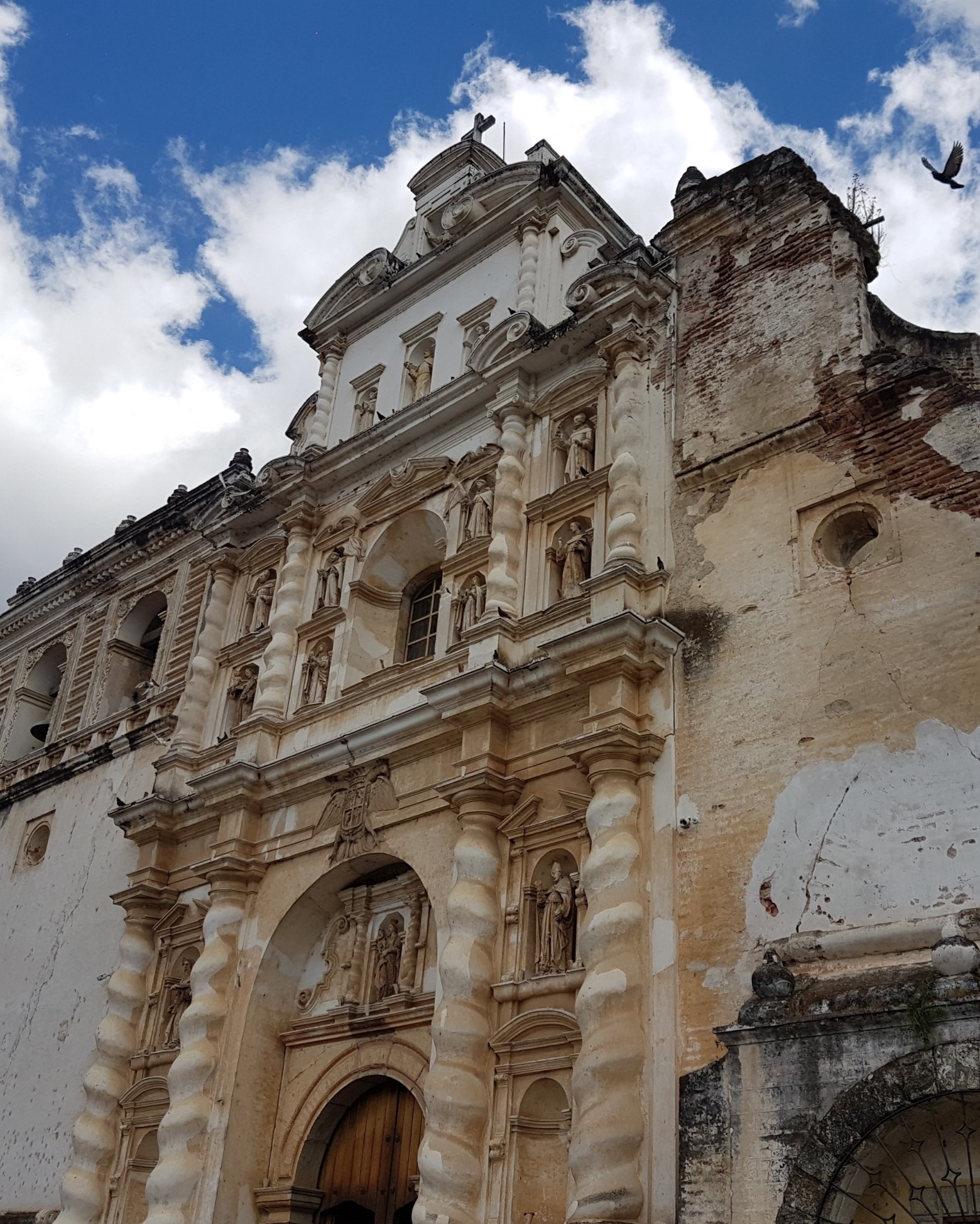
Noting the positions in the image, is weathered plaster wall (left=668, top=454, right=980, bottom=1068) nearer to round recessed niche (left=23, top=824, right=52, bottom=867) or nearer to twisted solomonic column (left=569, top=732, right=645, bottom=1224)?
twisted solomonic column (left=569, top=732, right=645, bottom=1224)

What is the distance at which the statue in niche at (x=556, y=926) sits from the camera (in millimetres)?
9469

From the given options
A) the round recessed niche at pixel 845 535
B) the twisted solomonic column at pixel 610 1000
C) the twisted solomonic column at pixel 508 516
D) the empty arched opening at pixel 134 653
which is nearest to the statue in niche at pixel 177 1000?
the empty arched opening at pixel 134 653

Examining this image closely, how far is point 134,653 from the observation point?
57.4 feet

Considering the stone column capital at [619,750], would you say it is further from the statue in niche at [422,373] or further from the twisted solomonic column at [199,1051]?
the statue in niche at [422,373]

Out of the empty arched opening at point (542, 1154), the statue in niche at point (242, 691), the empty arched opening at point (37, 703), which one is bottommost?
the empty arched opening at point (542, 1154)

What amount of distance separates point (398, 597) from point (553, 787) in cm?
429

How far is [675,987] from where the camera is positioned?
8531 millimetres

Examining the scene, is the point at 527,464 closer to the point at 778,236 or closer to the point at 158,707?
the point at 778,236

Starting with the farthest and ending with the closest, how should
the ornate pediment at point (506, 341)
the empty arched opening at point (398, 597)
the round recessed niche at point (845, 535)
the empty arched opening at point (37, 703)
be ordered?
the empty arched opening at point (37, 703) → the empty arched opening at point (398, 597) → the ornate pediment at point (506, 341) → the round recessed niche at point (845, 535)

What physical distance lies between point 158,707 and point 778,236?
30.0 feet

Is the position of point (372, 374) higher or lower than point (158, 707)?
higher

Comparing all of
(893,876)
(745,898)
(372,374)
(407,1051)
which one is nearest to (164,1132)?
(407,1051)

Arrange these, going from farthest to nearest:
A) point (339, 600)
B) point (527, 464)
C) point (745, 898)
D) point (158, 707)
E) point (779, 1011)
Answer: point (158, 707), point (339, 600), point (527, 464), point (745, 898), point (779, 1011)

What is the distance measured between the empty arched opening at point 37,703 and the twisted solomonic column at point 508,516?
9.11m
